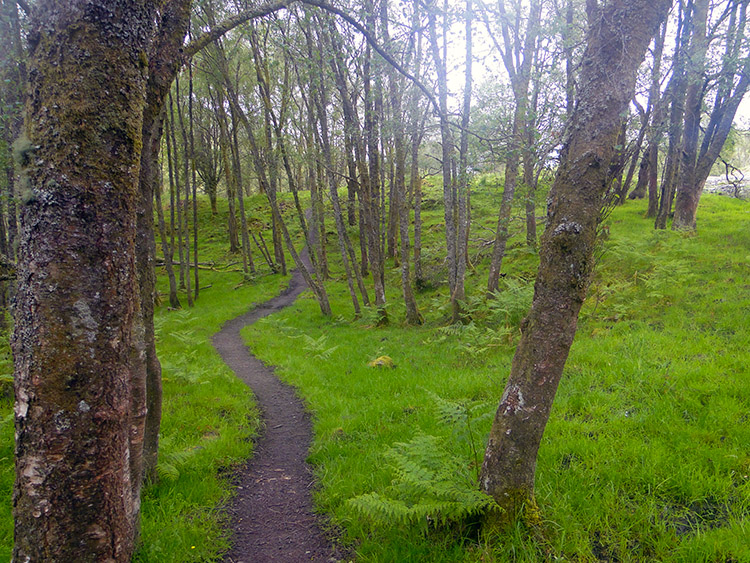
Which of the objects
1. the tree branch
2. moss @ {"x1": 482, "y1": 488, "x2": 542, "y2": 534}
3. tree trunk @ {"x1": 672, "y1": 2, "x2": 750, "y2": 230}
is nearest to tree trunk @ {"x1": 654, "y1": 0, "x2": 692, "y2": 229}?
tree trunk @ {"x1": 672, "y1": 2, "x2": 750, "y2": 230}

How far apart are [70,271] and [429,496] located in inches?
122

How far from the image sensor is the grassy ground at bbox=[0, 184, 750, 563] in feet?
9.96

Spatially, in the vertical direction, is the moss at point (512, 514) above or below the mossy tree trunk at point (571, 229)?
below

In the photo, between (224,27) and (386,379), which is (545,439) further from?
(224,27)

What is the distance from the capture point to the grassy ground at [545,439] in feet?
9.96

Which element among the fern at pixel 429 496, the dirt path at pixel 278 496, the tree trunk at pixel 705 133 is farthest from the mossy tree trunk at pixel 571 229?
the tree trunk at pixel 705 133

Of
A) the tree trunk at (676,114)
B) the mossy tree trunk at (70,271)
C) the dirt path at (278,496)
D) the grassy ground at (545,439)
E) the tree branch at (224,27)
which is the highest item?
the tree trunk at (676,114)

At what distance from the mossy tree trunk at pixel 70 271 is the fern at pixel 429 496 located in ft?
6.67

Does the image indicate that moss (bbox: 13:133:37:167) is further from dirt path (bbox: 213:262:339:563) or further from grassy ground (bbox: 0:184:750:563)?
dirt path (bbox: 213:262:339:563)

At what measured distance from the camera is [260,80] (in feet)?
46.5

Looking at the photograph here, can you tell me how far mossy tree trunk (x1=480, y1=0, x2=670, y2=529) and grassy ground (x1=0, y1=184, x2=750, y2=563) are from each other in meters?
0.62

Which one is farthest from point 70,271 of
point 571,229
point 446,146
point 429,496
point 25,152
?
point 446,146

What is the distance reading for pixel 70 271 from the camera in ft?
5.36

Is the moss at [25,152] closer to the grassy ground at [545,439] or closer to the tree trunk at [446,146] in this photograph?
the grassy ground at [545,439]
